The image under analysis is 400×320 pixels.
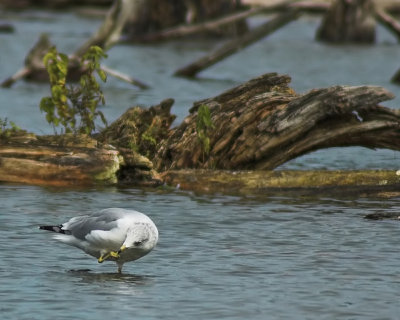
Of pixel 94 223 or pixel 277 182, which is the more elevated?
pixel 277 182

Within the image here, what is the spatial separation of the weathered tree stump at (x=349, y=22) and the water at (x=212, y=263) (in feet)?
88.0

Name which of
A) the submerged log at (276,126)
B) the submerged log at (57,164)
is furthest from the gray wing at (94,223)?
the submerged log at (276,126)

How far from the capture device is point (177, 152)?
55.7 ft

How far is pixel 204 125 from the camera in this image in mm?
16391

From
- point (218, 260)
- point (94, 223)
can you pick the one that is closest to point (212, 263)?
point (218, 260)

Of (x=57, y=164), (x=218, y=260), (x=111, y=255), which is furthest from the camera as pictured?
(x=57, y=164)

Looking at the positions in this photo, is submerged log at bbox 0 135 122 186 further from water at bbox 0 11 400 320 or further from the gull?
the gull

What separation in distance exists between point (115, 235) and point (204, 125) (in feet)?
18.6

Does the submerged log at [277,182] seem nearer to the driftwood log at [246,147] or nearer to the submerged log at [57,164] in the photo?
the driftwood log at [246,147]

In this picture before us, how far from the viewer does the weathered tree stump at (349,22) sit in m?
42.1

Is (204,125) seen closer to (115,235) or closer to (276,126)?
(276,126)

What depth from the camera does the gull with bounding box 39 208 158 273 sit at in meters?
10.8

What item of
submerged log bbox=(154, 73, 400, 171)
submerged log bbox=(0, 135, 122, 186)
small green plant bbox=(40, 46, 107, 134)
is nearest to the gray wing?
submerged log bbox=(0, 135, 122, 186)

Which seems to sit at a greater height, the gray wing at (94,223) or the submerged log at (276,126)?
the submerged log at (276,126)
